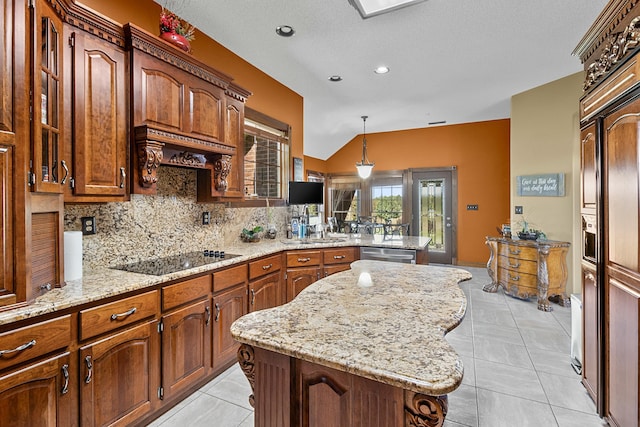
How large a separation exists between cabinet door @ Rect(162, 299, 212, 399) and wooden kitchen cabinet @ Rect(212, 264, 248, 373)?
0.26 ft

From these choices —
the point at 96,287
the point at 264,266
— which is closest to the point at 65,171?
the point at 96,287

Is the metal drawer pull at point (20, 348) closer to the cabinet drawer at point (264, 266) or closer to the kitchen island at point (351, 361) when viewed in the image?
the kitchen island at point (351, 361)

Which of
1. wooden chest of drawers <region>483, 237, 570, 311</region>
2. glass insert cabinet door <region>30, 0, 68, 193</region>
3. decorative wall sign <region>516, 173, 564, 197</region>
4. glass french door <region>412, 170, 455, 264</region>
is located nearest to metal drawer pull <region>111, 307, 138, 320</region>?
glass insert cabinet door <region>30, 0, 68, 193</region>

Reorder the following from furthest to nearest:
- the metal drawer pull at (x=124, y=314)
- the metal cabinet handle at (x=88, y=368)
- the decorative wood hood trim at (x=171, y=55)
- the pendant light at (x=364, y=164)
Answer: the pendant light at (x=364, y=164)
the decorative wood hood trim at (x=171, y=55)
the metal drawer pull at (x=124, y=314)
the metal cabinet handle at (x=88, y=368)

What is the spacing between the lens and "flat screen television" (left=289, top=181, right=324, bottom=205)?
13.6 ft

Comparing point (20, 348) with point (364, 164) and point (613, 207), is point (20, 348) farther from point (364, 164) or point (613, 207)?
point (364, 164)

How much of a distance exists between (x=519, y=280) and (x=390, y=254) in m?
2.20

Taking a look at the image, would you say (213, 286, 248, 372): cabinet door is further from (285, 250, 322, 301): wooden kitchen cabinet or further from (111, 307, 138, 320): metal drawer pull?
(285, 250, 322, 301): wooden kitchen cabinet

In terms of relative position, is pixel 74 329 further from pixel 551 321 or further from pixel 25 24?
pixel 551 321

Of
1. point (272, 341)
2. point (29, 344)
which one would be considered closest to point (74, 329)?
point (29, 344)

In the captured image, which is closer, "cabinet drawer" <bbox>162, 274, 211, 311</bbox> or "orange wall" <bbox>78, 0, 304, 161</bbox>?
"cabinet drawer" <bbox>162, 274, 211, 311</bbox>

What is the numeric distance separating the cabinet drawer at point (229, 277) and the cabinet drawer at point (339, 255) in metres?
1.17

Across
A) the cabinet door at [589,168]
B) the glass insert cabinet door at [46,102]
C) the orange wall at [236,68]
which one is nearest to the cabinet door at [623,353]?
the cabinet door at [589,168]

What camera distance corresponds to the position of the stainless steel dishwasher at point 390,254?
3434mm
